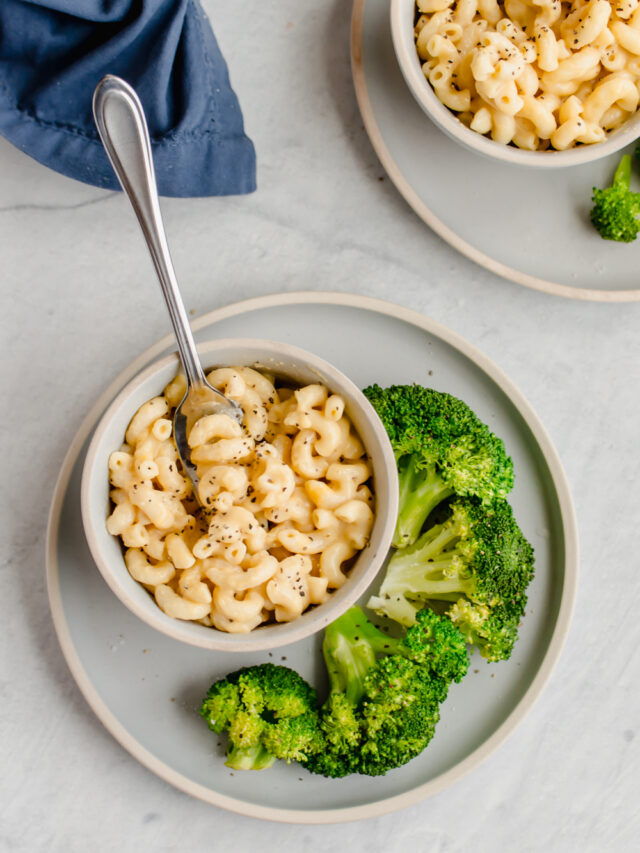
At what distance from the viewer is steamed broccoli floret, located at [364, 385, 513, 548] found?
5.26 ft

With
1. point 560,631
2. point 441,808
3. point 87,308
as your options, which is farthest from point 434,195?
point 441,808

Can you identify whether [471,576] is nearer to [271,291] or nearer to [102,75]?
[271,291]

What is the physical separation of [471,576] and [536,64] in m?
1.09

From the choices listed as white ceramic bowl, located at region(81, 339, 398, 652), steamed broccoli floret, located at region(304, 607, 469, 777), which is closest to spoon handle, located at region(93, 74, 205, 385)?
white ceramic bowl, located at region(81, 339, 398, 652)

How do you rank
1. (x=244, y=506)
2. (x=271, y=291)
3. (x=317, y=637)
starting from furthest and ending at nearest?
(x=271, y=291), (x=317, y=637), (x=244, y=506)

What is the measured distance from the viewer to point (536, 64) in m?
1.63

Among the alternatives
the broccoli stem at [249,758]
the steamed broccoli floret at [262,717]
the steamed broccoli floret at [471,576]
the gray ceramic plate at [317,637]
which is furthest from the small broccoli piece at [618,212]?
the broccoli stem at [249,758]

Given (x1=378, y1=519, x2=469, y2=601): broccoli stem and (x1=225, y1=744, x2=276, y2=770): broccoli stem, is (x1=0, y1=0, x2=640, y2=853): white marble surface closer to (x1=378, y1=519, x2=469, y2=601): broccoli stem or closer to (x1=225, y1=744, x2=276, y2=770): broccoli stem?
(x1=225, y1=744, x2=276, y2=770): broccoli stem

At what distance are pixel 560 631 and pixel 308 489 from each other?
66 centimetres

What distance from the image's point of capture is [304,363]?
1490 mm

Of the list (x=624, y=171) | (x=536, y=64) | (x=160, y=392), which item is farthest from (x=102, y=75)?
(x=624, y=171)

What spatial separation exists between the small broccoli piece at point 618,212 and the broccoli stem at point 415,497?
678 mm

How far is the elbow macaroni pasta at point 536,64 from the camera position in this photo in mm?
1572

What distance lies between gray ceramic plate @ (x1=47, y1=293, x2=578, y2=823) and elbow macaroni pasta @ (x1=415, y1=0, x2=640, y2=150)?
46 centimetres
